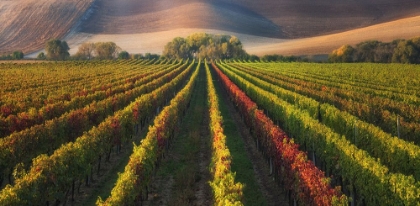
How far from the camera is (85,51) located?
136 metres

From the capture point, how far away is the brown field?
158625 millimetres

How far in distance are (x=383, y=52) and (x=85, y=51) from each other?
8825 centimetres

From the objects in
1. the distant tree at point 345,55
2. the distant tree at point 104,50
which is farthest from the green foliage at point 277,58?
the distant tree at point 104,50

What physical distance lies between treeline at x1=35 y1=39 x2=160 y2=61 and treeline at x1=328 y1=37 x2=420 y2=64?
64385 mm

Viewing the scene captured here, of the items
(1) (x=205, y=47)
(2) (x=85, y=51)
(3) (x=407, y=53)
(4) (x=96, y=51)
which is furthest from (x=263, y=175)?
(1) (x=205, y=47)

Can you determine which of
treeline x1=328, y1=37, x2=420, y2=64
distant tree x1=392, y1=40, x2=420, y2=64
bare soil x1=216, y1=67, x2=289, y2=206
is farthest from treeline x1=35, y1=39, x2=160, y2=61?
bare soil x1=216, y1=67, x2=289, y2=206

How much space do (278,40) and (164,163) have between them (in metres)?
157

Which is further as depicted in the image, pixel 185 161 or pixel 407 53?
pixel 407 53

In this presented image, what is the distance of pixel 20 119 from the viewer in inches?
796

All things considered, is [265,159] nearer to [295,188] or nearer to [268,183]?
[268,183]

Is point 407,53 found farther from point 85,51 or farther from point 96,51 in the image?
point 85,51

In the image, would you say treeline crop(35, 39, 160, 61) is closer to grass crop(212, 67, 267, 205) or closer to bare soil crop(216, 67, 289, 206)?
grass crop(212, 67, 267, 205)

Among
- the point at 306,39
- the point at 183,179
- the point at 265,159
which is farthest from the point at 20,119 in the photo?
the point at 306,39

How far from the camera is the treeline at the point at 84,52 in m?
130
